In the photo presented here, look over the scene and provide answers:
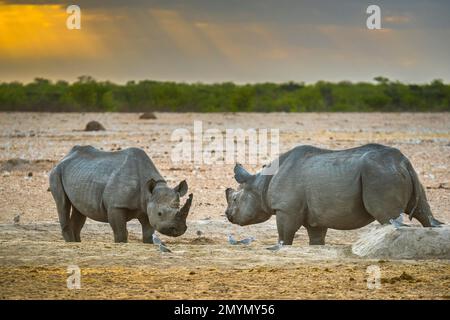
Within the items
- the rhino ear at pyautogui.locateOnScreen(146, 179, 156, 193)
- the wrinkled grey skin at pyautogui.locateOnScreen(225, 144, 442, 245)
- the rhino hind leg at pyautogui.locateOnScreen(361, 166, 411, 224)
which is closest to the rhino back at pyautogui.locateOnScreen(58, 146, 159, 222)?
the rhino ear at pyautogui.locateOnScreen(146, 179, 156, 193)

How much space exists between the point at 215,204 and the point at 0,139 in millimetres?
13560

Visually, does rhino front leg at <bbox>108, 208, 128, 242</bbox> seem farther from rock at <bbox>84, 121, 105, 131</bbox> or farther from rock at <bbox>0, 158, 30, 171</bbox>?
rock at <bbox>84, 121, 105, 131</bbox>

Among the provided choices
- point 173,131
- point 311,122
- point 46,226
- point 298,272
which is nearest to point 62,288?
point 298,272

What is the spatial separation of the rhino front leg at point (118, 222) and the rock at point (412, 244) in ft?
10.8

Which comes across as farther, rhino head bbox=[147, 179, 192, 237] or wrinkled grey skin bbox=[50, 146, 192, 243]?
wrinkled grey skin bbox=[50, 146, 192, 243]

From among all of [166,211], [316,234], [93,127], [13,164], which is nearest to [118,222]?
[166,211]

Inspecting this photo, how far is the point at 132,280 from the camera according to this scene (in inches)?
352

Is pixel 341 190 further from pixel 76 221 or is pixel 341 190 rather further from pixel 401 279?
pixel 76 221

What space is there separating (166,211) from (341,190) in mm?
2135

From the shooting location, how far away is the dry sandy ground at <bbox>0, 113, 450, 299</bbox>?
8.55 metres

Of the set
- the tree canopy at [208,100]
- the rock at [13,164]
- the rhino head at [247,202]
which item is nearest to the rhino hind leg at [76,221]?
the rhino head at [247,202]

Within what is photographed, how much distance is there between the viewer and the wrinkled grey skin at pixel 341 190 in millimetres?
11062

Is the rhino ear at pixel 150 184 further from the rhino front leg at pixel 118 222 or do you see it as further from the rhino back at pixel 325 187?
the rhino back at pixel 325 187
